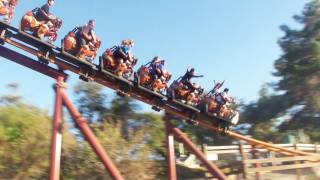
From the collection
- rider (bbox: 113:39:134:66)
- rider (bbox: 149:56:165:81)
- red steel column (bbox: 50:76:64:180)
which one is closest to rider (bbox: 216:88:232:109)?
rider (bbox: 149:56:165:81)

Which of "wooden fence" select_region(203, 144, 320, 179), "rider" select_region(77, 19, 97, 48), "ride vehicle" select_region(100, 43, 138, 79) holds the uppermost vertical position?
"rider" select_region(77, 19, 97, 48)

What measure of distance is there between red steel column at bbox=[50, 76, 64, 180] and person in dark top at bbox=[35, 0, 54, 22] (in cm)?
124

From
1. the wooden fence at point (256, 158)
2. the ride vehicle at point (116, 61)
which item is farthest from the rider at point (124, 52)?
the wooden fence at point (256, 158)

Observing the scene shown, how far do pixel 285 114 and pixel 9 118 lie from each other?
16401 mm

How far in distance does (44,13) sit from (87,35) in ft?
3.62

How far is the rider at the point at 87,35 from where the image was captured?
988 centimetres

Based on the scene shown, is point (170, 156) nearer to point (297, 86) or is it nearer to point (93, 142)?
point (93, 142)

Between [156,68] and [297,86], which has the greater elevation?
[297,86]

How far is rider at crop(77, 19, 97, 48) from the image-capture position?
988cm

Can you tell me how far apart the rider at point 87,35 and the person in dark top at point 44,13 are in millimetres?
853

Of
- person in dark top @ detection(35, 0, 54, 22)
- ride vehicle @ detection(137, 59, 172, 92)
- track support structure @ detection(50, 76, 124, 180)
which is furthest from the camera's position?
ride vehicle @ detection(137, 59, 172, 92)

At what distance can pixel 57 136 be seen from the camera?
887cm

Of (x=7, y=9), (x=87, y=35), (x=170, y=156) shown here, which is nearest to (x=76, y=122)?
(x=87, y=35)

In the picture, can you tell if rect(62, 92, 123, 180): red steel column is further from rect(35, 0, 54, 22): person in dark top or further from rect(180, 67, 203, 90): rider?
rect(180, 67, 203, 90): rider
